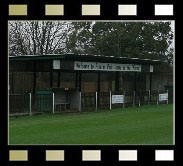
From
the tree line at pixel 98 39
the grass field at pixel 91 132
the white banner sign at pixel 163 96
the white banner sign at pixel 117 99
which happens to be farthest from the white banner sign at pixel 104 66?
the tree line at pixel 98 39

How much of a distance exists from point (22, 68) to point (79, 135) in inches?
490

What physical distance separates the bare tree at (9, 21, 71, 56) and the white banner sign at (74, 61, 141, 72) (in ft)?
46.4

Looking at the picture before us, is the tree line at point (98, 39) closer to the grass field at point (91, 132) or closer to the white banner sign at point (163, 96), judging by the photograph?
the white banner sign at point (163, 96)

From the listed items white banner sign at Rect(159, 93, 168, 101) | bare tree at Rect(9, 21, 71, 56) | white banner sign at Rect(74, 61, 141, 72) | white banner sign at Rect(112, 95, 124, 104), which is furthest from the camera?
bare tree at Rect(9, 21, 71, 56)

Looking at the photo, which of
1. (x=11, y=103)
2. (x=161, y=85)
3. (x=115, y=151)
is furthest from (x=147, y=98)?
(x=115, y=151)

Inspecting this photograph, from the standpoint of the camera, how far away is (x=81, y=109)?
856 inches

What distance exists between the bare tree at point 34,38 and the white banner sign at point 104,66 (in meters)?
14.1

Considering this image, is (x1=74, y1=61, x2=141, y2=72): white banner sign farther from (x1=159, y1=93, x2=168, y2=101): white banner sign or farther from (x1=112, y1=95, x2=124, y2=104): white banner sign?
(x1=159, y1=93, x2=168, y2=101): white banner sign

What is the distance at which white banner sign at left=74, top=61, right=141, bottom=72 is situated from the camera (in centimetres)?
2283

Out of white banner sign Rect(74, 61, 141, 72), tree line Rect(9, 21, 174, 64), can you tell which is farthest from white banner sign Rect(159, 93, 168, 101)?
tree line Rect(9, 21, 174, 64)

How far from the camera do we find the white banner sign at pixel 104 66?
22828 mm

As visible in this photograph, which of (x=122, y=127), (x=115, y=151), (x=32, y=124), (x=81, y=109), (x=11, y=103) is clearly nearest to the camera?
(x=115, y=151)

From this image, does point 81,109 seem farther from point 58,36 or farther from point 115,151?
point 58,36

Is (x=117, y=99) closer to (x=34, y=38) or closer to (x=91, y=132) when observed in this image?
(x=91, y=132)
